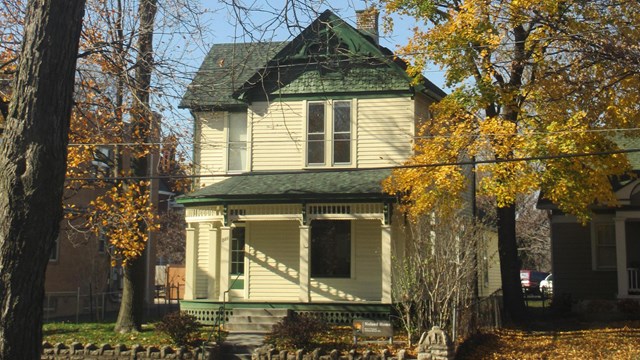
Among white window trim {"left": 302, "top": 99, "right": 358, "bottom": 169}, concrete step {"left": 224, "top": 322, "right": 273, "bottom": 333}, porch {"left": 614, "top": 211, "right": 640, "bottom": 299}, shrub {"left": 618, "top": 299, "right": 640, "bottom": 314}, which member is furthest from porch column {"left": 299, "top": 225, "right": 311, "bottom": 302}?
porch {"left": 614, "top": 211, "right": 640, "bottom": 299}


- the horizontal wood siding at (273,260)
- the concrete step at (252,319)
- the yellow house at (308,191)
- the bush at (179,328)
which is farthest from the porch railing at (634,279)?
the bush at (179,328)

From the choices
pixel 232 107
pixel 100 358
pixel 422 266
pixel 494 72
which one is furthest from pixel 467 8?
pixel 100 358

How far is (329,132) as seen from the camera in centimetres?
2333

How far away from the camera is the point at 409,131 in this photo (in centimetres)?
2272

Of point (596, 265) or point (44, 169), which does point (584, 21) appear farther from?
point (44, 169)

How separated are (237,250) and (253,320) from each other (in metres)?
3.48

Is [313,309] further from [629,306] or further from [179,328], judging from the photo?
[629,306]

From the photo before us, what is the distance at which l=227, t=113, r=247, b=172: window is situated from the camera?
24.5m

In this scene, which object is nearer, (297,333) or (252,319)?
(297,333)

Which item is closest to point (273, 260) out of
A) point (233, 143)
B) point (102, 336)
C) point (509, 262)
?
point (233, 143)

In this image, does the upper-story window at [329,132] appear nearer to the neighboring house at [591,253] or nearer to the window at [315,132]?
the window at [315,132]

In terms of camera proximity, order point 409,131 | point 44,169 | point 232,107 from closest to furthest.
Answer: point 44,169
point 409,131
point 232,107

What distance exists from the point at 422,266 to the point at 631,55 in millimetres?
6221

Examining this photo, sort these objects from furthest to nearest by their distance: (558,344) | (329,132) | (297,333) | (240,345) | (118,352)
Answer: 1. (329,132)
2. (240,345)
3. (558,344)
4. (118,352)
5. (297,333)
